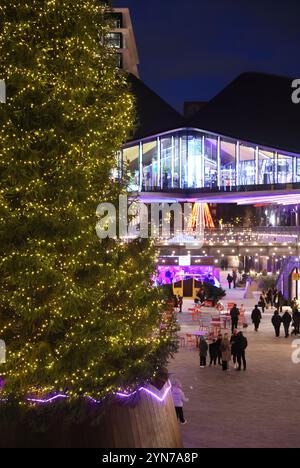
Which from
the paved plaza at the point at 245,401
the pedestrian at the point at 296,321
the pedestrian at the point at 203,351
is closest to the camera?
the paved plaza at the point at 245,401

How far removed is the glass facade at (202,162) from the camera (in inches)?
1994

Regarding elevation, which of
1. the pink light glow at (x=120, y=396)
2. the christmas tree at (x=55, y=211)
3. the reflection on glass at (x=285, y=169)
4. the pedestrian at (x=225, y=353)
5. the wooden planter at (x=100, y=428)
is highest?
the reflection on glass at (x=285, y=169)

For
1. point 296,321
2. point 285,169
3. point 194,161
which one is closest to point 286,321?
point 296,321

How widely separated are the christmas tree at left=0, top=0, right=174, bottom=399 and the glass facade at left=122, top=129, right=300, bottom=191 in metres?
41.8

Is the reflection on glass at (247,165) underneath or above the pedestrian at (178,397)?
above

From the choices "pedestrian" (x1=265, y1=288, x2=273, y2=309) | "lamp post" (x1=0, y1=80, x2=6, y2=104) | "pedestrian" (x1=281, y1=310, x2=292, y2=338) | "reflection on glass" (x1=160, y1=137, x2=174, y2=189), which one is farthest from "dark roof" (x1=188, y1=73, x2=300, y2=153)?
"lamp post" (x1=0, y1=80, x2=6, y2=104)

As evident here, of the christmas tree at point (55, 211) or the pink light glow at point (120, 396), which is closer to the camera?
the christmas tree at point (55, 211)

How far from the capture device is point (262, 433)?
1162 centimetres

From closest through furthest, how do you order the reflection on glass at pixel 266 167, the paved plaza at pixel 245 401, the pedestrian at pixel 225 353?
the paved plaza at pixel 245 401, the pedestrian at pixel 225 353, the reflection on glass at pixel 266 167

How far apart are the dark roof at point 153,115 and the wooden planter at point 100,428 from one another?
4143 centimetres

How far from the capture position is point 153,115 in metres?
55.9

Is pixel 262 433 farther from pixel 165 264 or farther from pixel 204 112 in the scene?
Result: pixel 204 112

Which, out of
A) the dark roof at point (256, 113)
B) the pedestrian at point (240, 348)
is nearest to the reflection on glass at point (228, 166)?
the dark roof at point (256, 113)

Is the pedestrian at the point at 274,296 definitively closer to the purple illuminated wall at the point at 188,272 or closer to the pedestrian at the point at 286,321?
the purple illuminated wall at the point at 188,272
